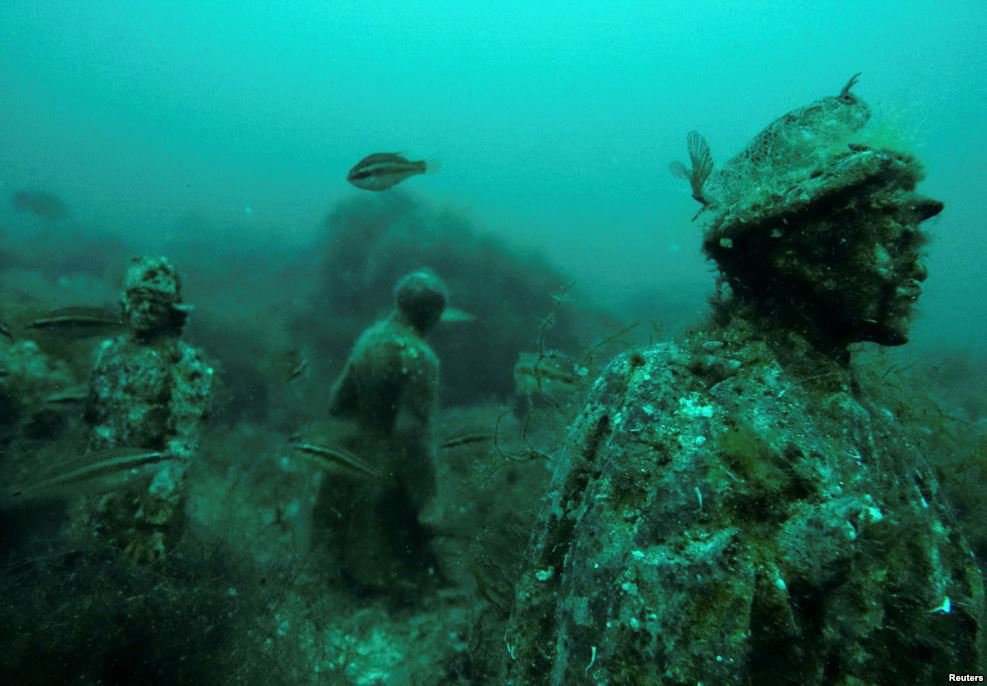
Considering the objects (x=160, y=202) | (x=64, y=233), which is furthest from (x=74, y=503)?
(x=160, y=202)

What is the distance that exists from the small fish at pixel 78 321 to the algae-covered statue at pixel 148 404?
46 centimetres

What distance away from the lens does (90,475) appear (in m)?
3.06

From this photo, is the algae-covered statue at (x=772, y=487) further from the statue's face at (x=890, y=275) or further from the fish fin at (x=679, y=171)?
the fish fin at (x=679, y=171)

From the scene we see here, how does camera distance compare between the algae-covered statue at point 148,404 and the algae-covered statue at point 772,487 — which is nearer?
the algae-covered statue at point 772,487

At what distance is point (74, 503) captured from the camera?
4.37 metres

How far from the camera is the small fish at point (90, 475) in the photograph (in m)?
2.97

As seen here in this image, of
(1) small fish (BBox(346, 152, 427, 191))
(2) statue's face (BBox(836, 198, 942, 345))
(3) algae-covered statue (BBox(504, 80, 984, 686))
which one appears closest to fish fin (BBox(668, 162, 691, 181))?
(3) algae-covered statue (BBox(504, 80, 984, 686))

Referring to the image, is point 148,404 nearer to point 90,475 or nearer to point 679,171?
point 90,475

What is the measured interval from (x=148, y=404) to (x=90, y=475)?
1033mm

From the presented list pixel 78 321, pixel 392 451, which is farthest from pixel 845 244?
pixel 78 321

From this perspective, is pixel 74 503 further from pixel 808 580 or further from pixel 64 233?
pixel 64 233

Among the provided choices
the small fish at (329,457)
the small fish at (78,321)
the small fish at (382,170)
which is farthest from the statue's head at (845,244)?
the small fish at (78,321)

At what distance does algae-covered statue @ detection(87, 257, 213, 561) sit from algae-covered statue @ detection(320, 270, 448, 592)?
59.0 inches

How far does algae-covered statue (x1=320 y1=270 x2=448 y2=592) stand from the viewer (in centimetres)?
502
